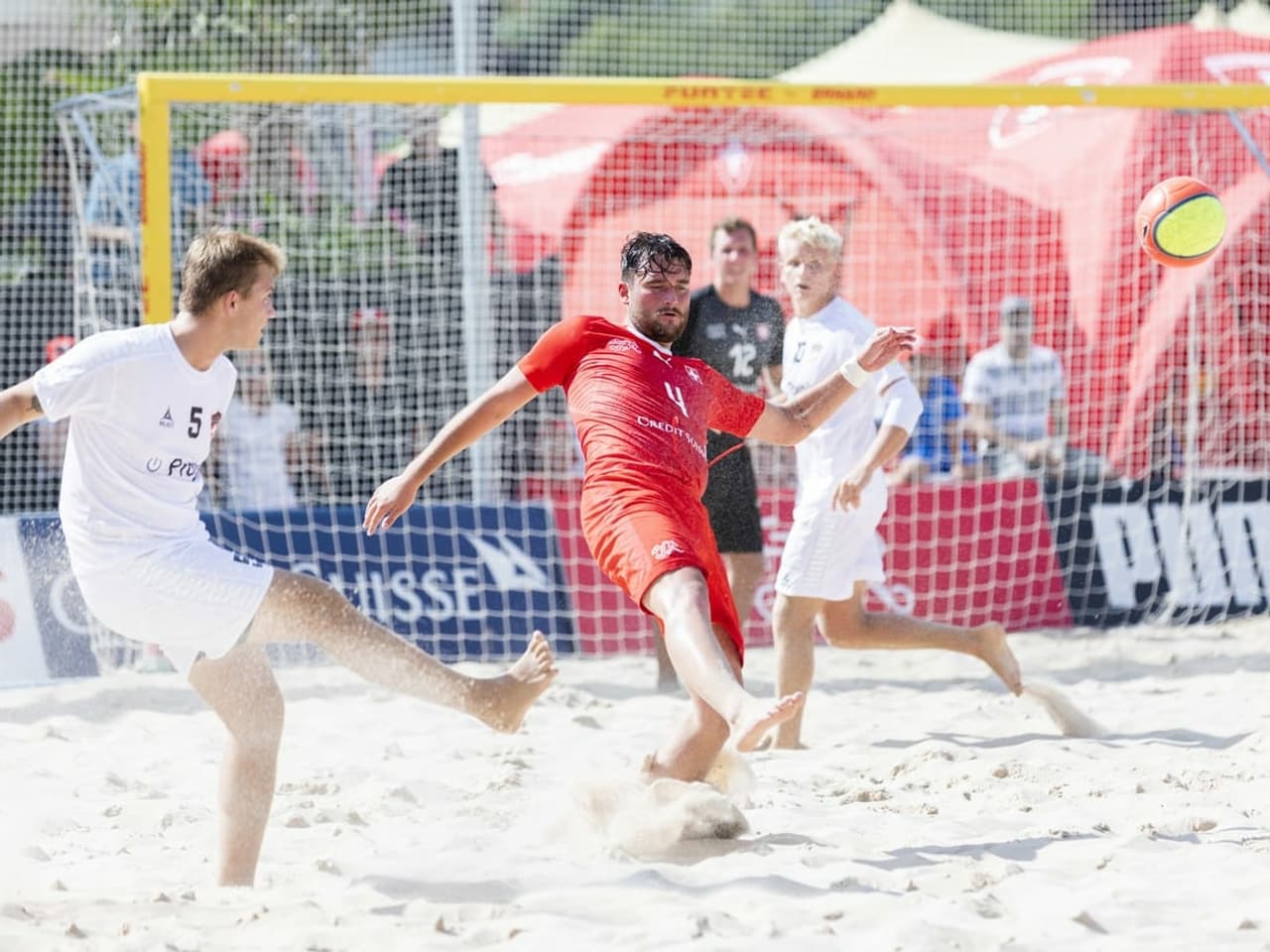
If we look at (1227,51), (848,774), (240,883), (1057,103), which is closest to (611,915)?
(240,883)

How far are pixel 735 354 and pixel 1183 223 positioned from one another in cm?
206

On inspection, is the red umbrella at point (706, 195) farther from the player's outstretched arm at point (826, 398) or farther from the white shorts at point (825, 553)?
the player's outstretched arm at point (826, 398)

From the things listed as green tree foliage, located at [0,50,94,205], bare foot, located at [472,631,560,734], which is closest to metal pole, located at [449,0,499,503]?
green tree foliage, located at [0,50,94,205]

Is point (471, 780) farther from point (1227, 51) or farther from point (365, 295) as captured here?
point (1227, 51)

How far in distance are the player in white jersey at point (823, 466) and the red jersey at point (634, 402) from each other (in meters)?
1.16

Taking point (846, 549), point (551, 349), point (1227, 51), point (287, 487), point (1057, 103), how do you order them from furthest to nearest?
point (1227, 51), point (287, 487), point (1057, 103), point (846, 549), point (551, 349)

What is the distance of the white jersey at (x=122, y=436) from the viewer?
3668mm

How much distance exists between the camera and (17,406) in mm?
3723

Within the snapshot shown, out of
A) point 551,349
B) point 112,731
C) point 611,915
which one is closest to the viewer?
point 611,915

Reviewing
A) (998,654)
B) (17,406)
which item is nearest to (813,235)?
(998,654)

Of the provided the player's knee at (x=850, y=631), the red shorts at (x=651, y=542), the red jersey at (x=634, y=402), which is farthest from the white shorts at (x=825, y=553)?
the red shorts at (x=651, y=542)

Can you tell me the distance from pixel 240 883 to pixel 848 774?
213 centimetres

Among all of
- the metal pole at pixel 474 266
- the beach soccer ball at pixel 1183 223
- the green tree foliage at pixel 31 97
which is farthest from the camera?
the green tree foliage at pixel 31 97

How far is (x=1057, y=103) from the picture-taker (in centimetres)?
756
